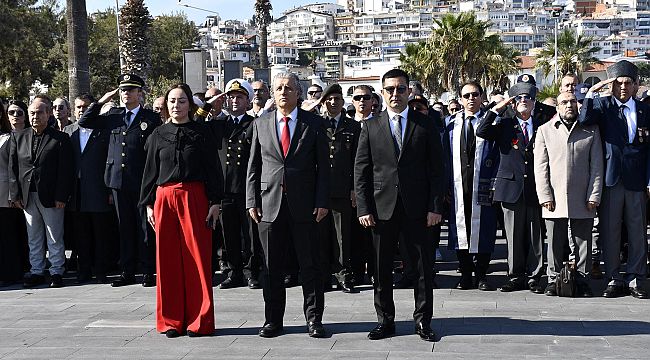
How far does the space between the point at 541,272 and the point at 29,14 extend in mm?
38977

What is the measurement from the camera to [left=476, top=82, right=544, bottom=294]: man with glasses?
998cm

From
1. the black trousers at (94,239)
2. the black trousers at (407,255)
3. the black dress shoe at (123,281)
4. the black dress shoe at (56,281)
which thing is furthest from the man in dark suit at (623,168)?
the black dress shoe at (56,281)

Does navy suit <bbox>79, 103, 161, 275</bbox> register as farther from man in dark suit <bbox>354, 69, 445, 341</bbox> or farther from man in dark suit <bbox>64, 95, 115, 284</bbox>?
man in dark suit <bbox>354, 69, 445, 341</bbox>

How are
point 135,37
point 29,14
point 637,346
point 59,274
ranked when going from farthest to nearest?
point 29,14 < point 135,37 < point 59,274 < point 637,346

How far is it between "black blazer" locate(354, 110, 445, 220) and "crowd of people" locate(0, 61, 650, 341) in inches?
0.5

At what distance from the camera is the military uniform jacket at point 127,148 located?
1090 cm

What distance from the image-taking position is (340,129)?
1027 cm

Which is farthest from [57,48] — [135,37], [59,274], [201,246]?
[201,246]

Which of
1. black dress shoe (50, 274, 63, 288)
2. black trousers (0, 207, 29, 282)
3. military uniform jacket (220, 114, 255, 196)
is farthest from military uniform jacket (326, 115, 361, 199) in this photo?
black trousers (0, 207, 29, 282)

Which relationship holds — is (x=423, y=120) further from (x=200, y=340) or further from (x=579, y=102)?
(x=579, y=102)

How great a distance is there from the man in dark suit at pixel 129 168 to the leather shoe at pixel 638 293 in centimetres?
536

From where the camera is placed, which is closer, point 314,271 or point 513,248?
point 314,271

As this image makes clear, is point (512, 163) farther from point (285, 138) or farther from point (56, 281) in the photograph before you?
point (56, 281)

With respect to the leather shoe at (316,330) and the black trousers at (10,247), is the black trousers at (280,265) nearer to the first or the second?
the leather shoe at (316,330)
